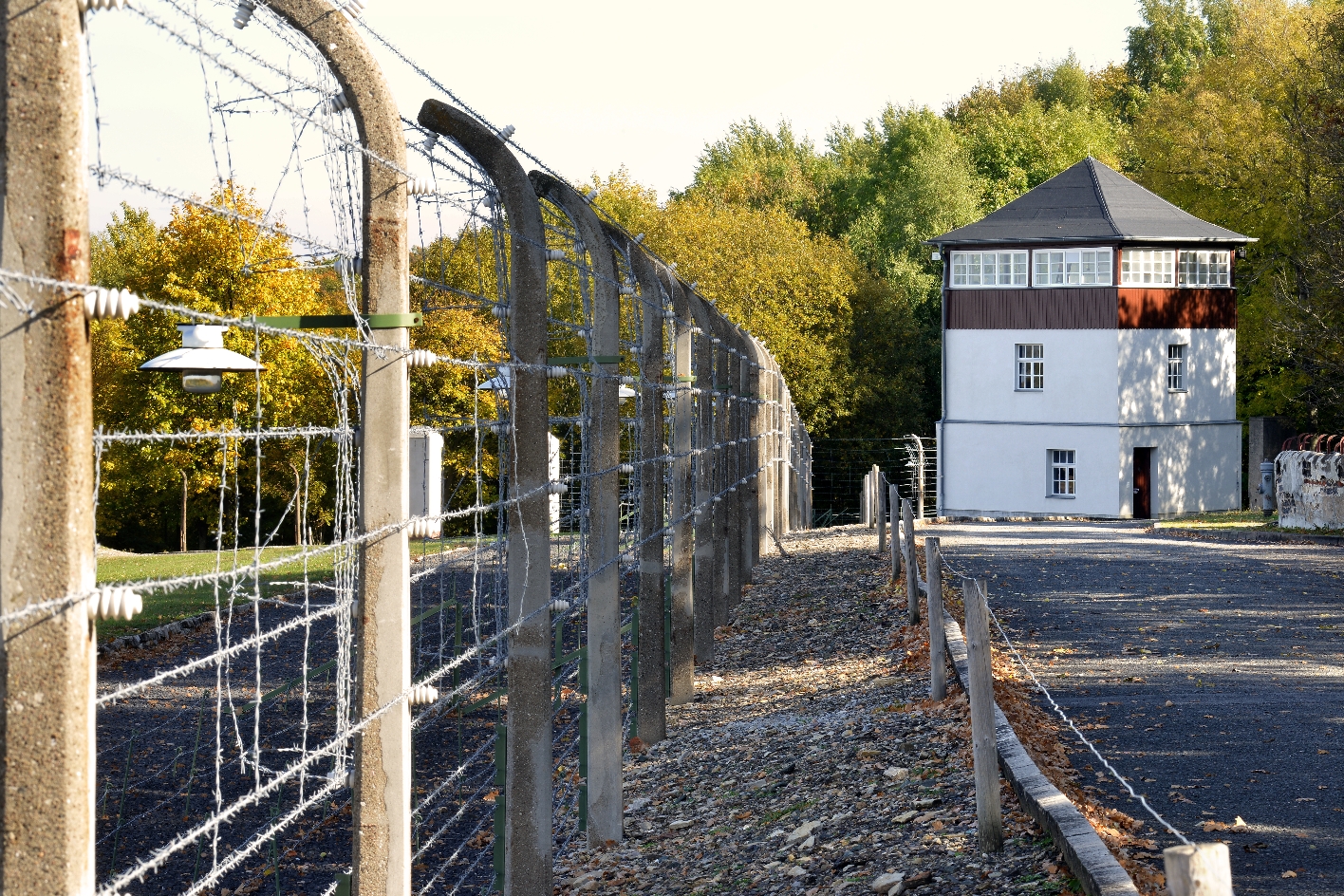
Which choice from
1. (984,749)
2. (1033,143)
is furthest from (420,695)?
(1033,143)

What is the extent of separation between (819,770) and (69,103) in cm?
692

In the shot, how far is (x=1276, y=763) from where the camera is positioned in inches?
323

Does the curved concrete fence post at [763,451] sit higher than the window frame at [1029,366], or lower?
lower

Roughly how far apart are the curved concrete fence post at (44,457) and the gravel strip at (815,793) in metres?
4.24

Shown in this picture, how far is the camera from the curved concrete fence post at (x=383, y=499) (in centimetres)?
409

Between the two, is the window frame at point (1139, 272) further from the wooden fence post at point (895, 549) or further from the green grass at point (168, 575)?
the wooden fence post at point (895, 549)

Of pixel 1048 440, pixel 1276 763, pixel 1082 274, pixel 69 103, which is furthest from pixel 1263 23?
pixel 69 103

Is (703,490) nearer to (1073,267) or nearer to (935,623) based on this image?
(935,623)

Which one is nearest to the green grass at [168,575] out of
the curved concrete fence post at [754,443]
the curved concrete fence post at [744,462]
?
the curved concrete fence post at [744,462]

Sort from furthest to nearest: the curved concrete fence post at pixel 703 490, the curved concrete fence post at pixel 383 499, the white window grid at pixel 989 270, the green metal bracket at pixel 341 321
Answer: the white window grid at pixel 989 270, the curved concrete fence post at pixel 703 490, the curved concrete fence post at pixel 383 499, the green metal bracket at pixel 341 321

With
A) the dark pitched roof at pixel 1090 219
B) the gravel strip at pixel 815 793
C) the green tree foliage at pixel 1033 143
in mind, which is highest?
the green tree foliage at pixel 1033 143

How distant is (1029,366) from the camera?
38844 millimetres

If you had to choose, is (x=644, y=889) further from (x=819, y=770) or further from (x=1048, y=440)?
(x=1048, y=440)

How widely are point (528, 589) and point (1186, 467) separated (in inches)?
1453
